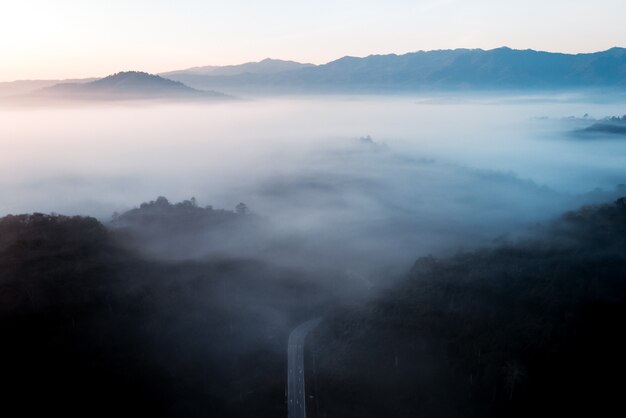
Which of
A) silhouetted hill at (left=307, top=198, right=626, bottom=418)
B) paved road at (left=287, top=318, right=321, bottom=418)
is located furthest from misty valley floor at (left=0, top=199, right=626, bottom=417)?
paved road at (left=287, top=318, right=321, bottom=418)

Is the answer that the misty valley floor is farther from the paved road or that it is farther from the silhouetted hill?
the paved road

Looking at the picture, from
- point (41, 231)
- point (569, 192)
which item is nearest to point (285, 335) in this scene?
point (41, 231)

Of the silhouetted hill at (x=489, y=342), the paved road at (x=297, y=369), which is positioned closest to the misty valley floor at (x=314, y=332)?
the silhouetted hill at (x=489, y=342)

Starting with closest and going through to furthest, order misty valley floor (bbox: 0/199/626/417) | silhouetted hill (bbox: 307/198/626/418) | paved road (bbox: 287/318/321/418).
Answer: silhouetted hill (bbox: 307/198/626/418), misty valley floor (bbox: 0/199/626/417), paved road (bbox: 287/318/321/418)

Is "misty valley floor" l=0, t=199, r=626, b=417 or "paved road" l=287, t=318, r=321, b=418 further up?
"misty valley floor" l=0, t=199, r=626, b=417

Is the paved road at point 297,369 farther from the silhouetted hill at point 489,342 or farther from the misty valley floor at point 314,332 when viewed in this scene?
the silhouetted hill at point 489,342

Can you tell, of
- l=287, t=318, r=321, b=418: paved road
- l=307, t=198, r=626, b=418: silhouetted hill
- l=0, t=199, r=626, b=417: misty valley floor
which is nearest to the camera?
l=307, t=198, r=626, b=418: silhouetted hill

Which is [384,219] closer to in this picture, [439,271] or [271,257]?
[271,257]
